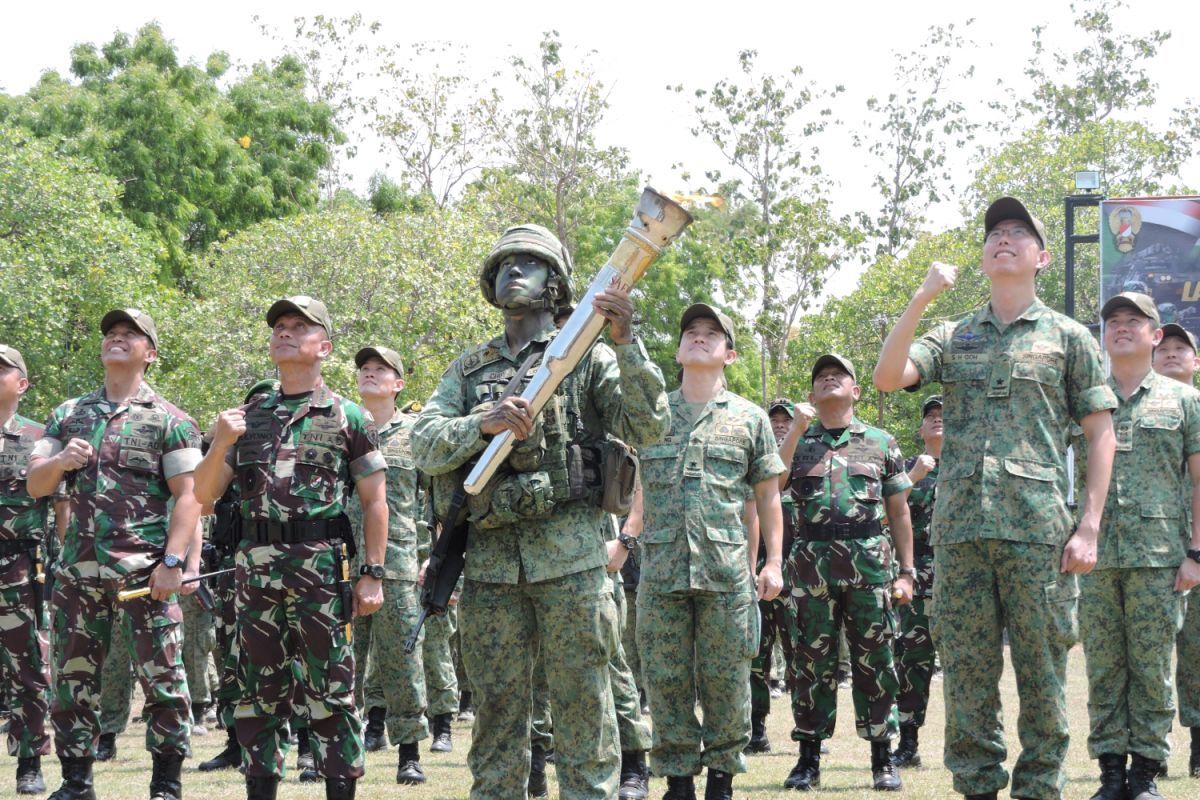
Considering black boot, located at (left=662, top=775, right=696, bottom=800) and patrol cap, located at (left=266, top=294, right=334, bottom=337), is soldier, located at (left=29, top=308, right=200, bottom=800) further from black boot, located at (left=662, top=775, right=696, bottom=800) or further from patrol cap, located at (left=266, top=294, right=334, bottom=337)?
black boot, located at (left=662, top=775, right=696, bottom=800)

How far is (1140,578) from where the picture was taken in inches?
316

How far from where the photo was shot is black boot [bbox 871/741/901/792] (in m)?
8.62

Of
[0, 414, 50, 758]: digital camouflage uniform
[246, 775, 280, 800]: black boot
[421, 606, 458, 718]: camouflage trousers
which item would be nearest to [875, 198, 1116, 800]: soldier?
[246, 775, 280, 800]: black boot

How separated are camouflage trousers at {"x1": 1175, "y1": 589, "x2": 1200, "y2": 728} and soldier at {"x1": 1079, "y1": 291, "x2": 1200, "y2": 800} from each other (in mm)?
795

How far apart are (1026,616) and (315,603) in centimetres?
324

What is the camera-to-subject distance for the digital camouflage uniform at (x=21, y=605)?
875 cm

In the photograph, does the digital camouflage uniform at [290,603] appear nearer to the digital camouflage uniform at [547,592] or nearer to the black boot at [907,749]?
the digital camouflage uniform at [547,592]

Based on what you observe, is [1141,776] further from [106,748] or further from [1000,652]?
[106,748]

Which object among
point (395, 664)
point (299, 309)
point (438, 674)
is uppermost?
point (299, 309)

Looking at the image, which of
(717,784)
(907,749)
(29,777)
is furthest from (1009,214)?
(29,777)

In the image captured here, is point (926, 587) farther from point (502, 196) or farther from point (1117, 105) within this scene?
point (1117, 105)

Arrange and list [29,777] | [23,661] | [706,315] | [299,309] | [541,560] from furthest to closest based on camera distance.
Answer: [23,661], [29,777], [706,315], [299,309], [541,560]

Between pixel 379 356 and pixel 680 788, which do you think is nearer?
pixel 680 788

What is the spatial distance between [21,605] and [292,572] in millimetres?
2924
